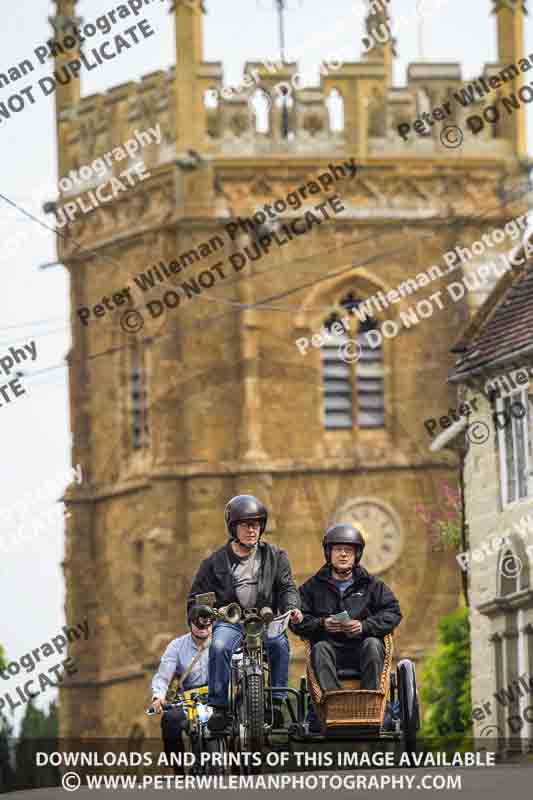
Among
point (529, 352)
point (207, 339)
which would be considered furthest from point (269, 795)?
point (207, 339)

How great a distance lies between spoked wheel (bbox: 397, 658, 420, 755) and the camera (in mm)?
20859

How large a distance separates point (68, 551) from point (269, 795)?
160ft

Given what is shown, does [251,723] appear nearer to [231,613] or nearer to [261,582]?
[231,613]

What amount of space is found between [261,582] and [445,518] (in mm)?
40783

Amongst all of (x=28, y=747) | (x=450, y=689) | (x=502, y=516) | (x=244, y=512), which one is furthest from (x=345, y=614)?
(x=28, y=747)

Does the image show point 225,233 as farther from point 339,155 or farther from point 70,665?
point 70,665

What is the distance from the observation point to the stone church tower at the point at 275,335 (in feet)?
210

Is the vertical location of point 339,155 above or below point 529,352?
above

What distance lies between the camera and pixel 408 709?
20.9 m

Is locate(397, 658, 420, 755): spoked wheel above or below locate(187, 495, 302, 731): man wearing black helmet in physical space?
below

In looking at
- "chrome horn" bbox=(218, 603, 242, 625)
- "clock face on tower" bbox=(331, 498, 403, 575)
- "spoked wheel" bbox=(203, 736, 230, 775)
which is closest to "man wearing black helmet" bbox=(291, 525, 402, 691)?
"chrome horn" bbox=(218, 603, 242, 625)

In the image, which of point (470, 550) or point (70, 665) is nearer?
point (470, 550)

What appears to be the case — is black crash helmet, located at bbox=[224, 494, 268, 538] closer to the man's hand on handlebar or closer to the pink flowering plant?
the man's hand on handlebar

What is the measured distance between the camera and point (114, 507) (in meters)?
66.5
